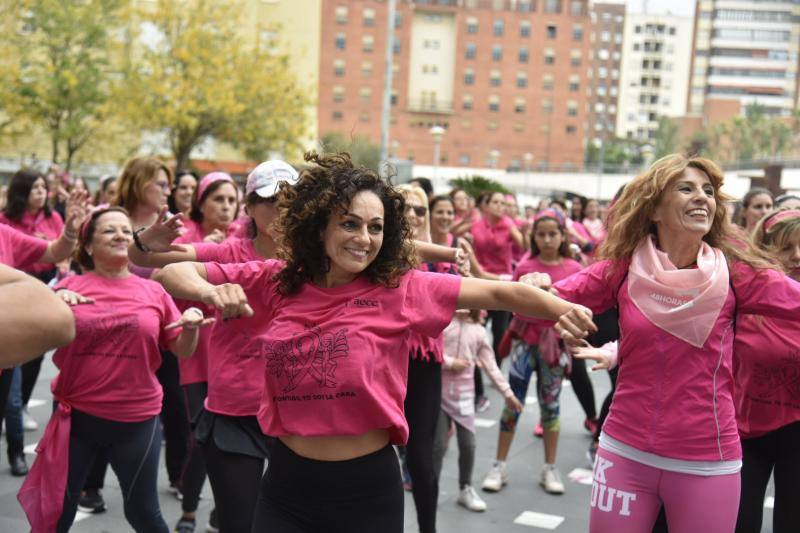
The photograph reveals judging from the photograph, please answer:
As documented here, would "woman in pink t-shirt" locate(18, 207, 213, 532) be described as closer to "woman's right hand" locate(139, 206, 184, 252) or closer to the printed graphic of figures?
"woman's right hand" locate(139, 206, 184, 252)

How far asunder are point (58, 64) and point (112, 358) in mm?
28400

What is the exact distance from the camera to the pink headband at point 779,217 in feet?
15.4

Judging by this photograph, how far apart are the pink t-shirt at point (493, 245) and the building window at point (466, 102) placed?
8484 cm

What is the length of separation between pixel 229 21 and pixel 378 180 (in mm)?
29784

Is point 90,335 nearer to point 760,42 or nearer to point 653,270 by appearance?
point 653,270

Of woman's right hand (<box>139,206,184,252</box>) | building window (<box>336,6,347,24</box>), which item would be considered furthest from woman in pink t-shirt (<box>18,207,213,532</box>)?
building window (<box>336,6,347,24</box>)

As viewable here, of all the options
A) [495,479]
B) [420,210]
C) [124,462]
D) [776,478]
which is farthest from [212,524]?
[776,478]

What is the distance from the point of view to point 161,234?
4.00 metres

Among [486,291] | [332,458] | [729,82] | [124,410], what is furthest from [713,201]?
[729,82]

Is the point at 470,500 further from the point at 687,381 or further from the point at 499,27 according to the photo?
the point at 499,27

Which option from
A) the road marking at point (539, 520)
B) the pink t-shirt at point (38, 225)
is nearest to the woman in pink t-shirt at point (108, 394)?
the road marking at point (539, 520)

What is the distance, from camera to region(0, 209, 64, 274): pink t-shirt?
7284mm

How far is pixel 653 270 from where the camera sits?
12.0 feet

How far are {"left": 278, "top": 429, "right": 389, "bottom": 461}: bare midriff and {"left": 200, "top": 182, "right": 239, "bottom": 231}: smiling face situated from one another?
8.96 feet
